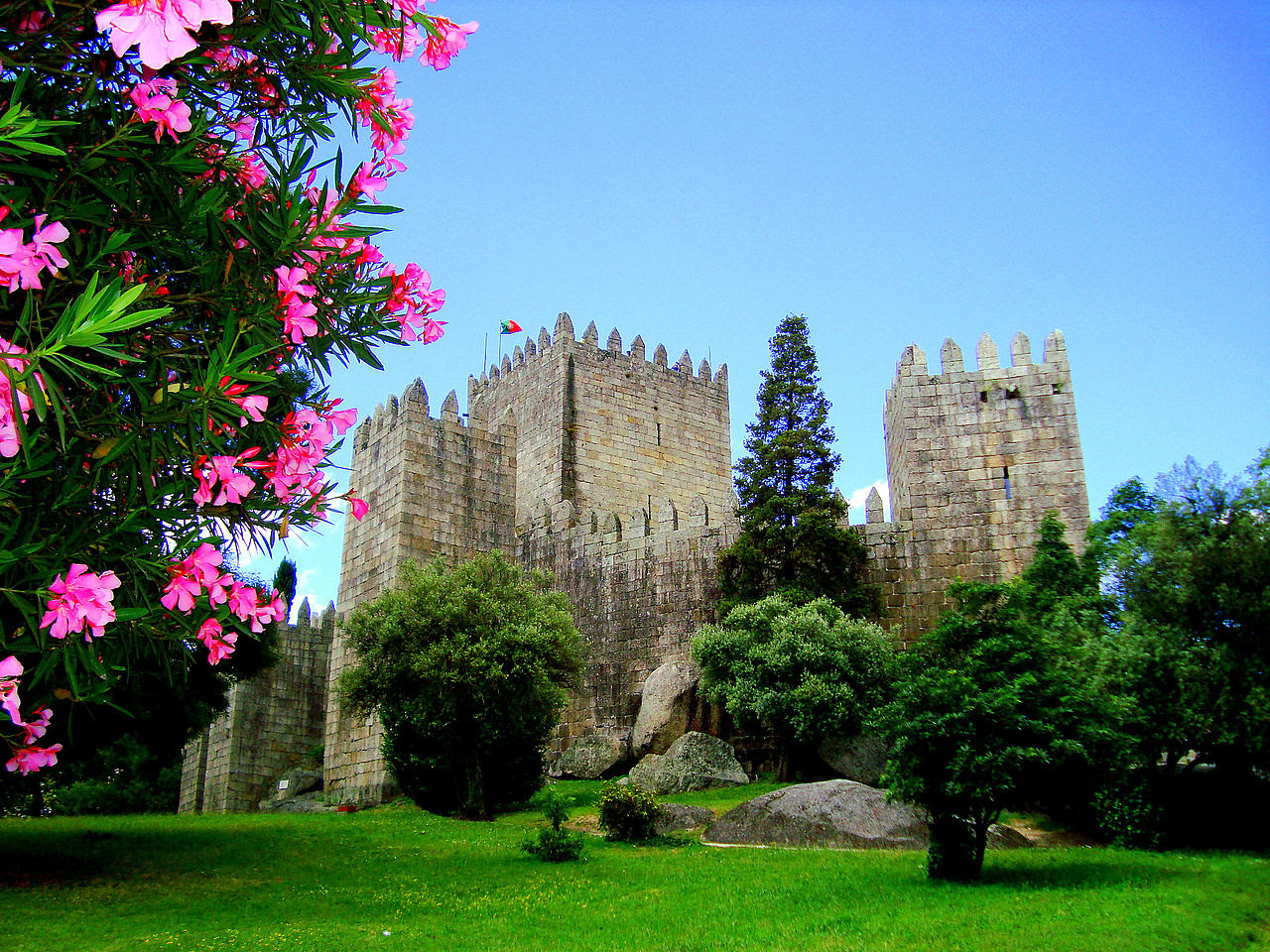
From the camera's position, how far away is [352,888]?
14.0 meters

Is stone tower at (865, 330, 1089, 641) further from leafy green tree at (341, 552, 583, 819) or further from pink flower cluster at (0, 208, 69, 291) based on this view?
pink flower cluster at (0, 208, 69, 291)

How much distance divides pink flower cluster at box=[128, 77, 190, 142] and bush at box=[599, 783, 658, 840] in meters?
14.4

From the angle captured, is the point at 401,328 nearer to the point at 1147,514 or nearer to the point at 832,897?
the point at 832,897

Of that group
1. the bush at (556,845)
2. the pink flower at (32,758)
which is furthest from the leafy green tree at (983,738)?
the pink flower at (32,758)

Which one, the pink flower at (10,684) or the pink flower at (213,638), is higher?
the pink flower at (213,638)

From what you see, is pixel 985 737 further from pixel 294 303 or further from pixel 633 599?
pixel 633 599

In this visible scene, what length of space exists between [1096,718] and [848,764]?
28.3 feet

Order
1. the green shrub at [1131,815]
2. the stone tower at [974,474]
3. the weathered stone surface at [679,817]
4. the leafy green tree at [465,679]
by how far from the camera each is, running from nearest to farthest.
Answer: the green shrub at [1131,815] → the weathered stone surface at [679,817] → the leafy green tree at [465,679] → the stone tower at [974,474]

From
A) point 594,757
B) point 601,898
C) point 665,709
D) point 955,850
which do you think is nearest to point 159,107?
point 601,898

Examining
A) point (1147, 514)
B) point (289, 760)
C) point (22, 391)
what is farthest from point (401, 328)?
point (289, 760)

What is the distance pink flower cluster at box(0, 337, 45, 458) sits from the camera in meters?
3.72

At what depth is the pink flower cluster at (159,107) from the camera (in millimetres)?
4500

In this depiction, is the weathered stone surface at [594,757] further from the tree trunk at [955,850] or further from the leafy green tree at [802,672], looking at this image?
the tree trunk at [955,850]

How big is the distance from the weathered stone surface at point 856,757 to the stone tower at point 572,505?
541 centimetres
